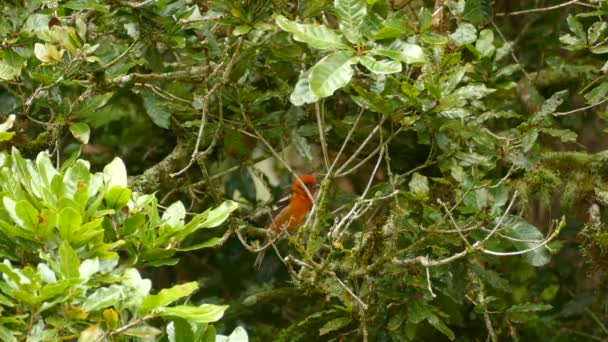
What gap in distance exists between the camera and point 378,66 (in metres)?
3.44

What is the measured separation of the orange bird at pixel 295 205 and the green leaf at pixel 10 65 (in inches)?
90.6

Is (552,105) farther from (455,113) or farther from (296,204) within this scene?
(296,204)

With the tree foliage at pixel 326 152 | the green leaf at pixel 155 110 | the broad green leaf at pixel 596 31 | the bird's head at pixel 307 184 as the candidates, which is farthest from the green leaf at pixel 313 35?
the bird's head at pixel 307 184

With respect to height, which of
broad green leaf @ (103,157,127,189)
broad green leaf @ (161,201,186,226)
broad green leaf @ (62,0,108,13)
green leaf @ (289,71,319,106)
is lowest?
green leaf @ (289,71,319,106)

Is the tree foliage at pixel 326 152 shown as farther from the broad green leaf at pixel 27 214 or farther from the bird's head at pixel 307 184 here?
the bird's head at pixel 307 184

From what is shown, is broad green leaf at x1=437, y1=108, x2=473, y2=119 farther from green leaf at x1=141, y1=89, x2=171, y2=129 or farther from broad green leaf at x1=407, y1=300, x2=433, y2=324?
green leaf at x1=141, y1=89, x2=171, y2=129

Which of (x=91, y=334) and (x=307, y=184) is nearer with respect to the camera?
(x=91, y=334)

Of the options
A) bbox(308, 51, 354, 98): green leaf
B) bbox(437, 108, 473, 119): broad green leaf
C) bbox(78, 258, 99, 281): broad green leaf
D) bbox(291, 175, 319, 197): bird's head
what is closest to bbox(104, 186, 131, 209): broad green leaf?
bbox(78, 258, 99, 281): broad green leaf

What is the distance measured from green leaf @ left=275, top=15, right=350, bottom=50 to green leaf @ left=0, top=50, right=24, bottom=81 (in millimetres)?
1276

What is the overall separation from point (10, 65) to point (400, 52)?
5.41 ft

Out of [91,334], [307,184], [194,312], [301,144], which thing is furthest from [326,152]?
[307,184]

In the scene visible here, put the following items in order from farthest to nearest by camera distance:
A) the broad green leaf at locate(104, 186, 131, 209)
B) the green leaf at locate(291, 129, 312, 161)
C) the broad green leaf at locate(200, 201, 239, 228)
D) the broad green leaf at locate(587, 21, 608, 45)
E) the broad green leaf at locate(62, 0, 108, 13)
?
the green leaf at locate(291, 129, 312, 161) < the broad green leaf at locate(587, 21, 608, 45) < the broad green leaf at locate(62, 0, 108, 13) < the broad green leaf at locate(200, 201, 239, 228) < the broad green leaf at locate(104, 186, 131, 209)

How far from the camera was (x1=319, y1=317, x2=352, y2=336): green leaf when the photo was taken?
466 centimetres

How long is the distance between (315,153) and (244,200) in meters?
0.67
